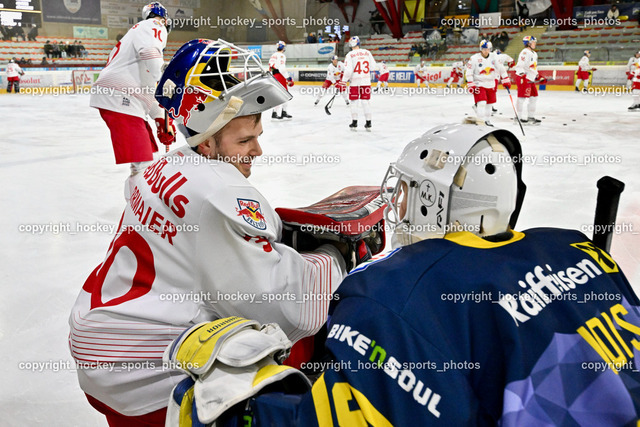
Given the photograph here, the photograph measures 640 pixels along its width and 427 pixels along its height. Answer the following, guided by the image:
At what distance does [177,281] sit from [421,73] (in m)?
19.1

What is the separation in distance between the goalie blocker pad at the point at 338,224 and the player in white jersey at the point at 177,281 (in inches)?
5.1

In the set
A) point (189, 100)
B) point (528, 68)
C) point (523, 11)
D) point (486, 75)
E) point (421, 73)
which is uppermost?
point (523, 11)

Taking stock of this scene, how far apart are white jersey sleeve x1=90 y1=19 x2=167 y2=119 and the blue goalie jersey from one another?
354 cm

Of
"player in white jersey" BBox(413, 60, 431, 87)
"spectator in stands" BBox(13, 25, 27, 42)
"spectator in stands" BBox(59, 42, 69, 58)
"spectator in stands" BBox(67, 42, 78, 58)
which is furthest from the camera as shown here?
"spectator in stands" BBox(13, 25, 27, 42)

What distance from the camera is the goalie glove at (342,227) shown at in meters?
1.49

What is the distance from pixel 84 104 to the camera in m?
14.1

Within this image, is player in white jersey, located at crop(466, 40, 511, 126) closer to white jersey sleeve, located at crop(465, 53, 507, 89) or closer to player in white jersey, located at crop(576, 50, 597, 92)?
white jersey sleeve, located at crop(465, 53, 507, 89)

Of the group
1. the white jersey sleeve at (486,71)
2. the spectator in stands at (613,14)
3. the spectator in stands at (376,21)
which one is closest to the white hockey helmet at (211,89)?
the white jersey sleeve at (486,71)

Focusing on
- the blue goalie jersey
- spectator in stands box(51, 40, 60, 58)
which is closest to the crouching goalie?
the blue goalie jersey

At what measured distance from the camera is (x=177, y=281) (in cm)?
124

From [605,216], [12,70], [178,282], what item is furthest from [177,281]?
[12,70]

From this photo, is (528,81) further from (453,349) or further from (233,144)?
(453,349)

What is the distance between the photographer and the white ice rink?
6.98 ft

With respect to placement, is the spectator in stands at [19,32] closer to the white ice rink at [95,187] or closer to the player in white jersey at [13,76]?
the player in white jersey at [13,76]
